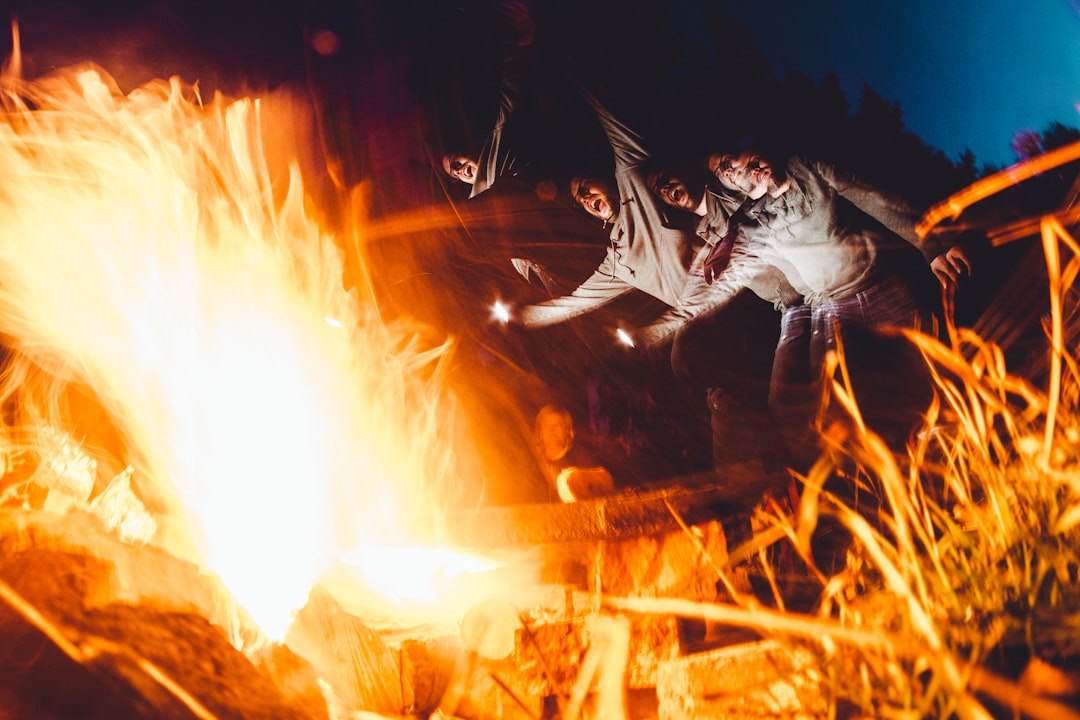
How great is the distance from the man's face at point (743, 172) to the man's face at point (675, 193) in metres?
0.32

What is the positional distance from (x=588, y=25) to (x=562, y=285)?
114 inches

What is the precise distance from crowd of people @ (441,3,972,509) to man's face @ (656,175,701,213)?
1 cm

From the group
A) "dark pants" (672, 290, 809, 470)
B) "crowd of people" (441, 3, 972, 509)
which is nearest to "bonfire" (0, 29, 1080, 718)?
"crowd of people" (441, 3, 972, 509)

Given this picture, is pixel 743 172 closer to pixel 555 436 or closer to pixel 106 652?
pixel 555 436

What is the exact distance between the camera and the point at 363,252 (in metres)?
7.31

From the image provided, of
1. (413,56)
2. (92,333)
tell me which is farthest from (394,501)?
(413,56)

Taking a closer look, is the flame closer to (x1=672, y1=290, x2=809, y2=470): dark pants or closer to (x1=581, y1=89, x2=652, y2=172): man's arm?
(x1=672, y1=290, x2=809, y2=470): dark pants

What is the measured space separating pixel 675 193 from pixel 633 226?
57 cm

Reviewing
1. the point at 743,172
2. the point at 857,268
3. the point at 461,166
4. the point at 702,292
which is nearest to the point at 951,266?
the point at 857,268

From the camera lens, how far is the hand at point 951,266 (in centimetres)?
529

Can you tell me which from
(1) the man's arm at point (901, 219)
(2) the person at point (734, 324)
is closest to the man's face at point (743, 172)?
(2) the person at point (734, 324)

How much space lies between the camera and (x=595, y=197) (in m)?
6.67

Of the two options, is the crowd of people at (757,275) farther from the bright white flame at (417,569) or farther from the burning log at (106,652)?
the burning log at (106,652)

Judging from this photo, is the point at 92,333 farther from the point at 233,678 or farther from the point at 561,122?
the point at 561,122
